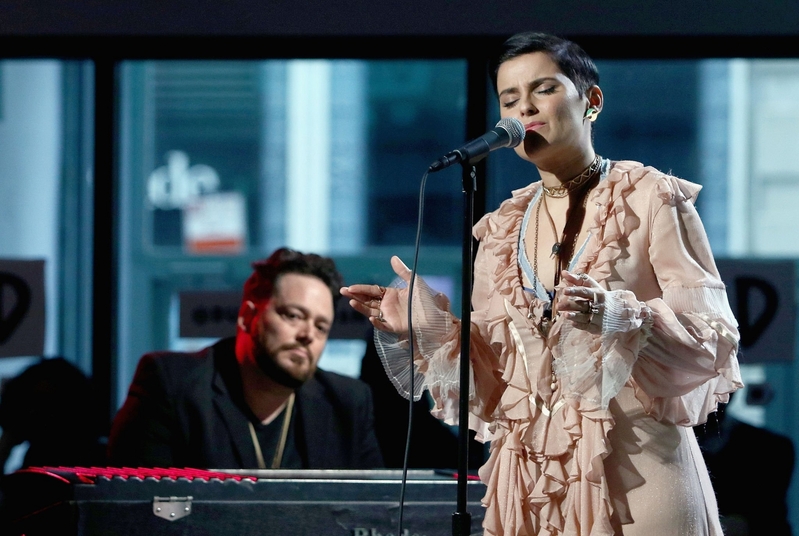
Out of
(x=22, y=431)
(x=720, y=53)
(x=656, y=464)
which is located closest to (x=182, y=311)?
(x=22, y=431)

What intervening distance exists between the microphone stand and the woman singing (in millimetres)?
110

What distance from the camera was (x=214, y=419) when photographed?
11.4ft

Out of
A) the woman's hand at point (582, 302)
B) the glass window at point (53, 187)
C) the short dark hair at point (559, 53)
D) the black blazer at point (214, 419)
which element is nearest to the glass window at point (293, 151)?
the glass window at point (53, 187)

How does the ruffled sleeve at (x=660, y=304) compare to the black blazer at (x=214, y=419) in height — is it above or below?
above

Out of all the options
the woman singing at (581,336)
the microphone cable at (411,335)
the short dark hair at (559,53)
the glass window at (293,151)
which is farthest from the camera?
the glass window at (293,151)

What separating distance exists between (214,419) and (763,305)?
213 centimetres

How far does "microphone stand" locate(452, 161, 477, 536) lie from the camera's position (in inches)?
60.8

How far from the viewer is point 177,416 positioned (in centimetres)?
345

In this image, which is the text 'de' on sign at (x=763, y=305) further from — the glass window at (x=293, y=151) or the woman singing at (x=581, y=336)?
the glass window at (x=293, y=151)

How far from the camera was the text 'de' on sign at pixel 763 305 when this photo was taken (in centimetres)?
375

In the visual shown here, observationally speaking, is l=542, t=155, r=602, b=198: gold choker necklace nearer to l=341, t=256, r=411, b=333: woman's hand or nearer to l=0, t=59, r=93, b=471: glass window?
l=341, t=256, r=411, b=333: woman's hand

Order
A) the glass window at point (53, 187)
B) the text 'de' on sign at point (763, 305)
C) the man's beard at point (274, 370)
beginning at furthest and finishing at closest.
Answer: the glass window at point (53, 187) < the text 'de' on sign at point (763, 305) < the man's beard at point (274, 370)

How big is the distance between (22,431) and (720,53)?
290cm

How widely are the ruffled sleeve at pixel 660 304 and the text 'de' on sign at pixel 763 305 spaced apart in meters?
2.24
